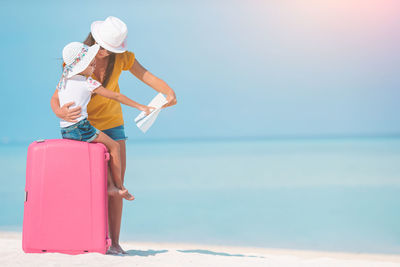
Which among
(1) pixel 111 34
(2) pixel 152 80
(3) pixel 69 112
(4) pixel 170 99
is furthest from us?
(2) pixel 152 80

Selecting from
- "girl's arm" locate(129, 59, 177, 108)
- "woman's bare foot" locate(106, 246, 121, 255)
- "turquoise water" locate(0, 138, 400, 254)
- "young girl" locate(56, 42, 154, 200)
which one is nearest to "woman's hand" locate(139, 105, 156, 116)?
"young girl" locate(56, 42, 154, 200)

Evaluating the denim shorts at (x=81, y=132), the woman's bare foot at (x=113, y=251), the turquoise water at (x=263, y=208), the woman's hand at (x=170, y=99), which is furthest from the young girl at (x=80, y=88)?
the turquoise water at (x=263, y=208)

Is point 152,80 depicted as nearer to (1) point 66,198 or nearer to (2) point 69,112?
(2) point 69,112

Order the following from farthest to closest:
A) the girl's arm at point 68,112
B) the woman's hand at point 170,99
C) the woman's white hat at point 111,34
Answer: the woman's hand at point 170,99 < the woman's white hat at point 111,34 < the girl's arm at point 68,112

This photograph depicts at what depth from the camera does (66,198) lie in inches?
97.7

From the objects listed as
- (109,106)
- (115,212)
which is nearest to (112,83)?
(109,106)

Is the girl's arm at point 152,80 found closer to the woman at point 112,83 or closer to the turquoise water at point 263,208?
the woman at point 112,83

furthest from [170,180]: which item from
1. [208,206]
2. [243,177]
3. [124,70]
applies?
[124,70]

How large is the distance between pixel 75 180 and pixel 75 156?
0.12 m

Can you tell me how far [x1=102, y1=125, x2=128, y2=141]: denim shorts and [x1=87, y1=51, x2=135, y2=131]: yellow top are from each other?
2 cm

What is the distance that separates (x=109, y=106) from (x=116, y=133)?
16 cm

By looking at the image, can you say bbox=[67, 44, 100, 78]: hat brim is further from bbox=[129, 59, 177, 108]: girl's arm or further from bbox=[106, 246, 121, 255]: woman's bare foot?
bbox=[106, 246, 121, 255]: woman's bare foot

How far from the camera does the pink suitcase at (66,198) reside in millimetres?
2465

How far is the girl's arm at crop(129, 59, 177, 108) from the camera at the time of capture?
9.02 feet
